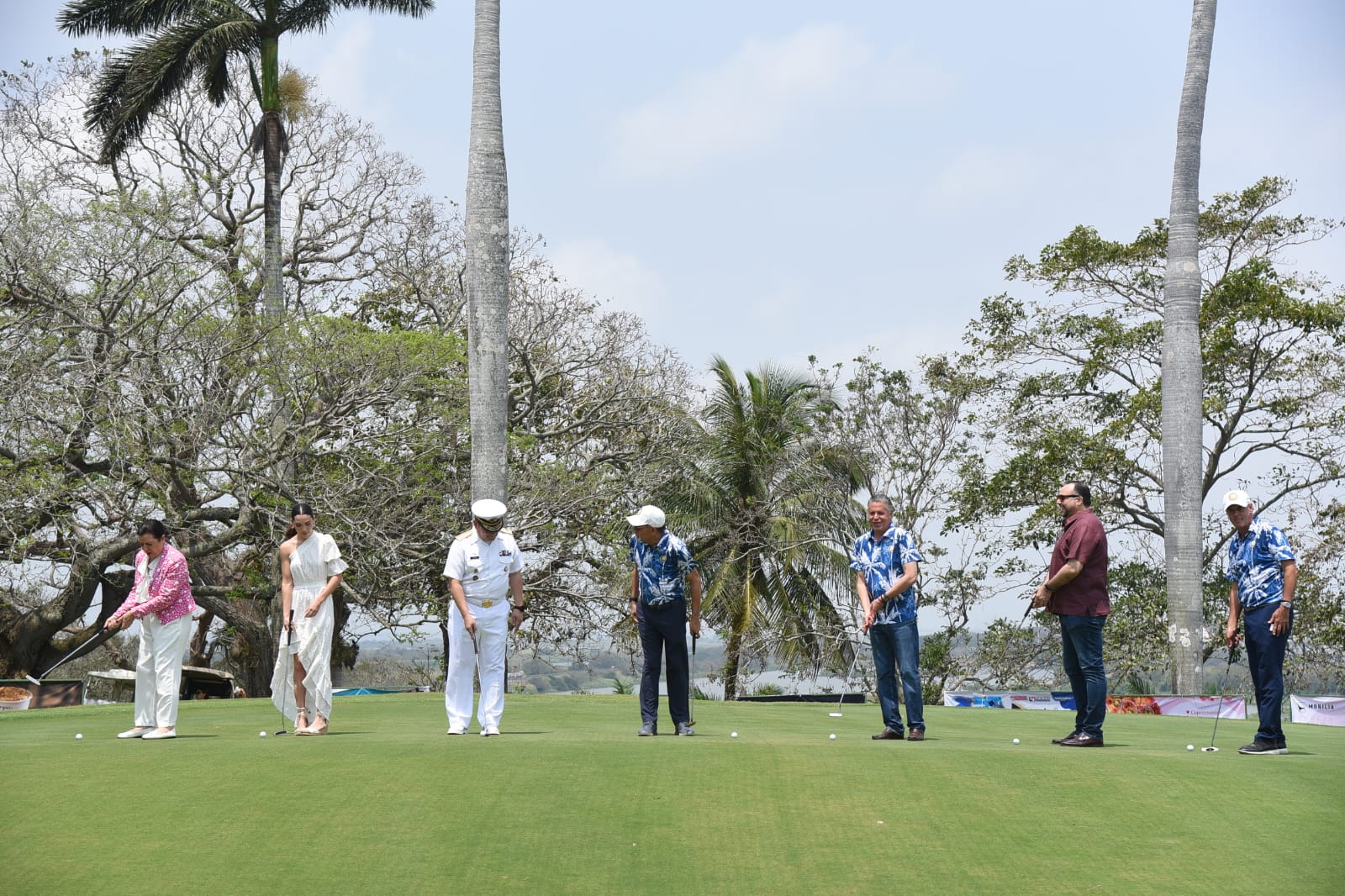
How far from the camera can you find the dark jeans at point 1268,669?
9.38 m

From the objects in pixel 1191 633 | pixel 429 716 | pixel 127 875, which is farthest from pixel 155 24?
pixel 127 875

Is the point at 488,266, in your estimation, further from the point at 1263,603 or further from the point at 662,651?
the point at 1263,603

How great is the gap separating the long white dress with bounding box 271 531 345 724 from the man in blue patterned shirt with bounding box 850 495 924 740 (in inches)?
167

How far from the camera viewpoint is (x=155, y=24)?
1078 inches

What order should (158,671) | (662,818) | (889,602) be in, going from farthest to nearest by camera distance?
(158,671) < (889,602) < (662,818)

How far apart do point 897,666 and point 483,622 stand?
131 inches

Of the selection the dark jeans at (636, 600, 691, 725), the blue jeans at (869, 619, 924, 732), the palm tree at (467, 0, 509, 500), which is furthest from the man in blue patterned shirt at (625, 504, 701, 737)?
the palm tree at (467, 0, 509, 500)

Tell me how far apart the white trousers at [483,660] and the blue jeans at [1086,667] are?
4.40 m

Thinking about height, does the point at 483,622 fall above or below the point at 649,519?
below

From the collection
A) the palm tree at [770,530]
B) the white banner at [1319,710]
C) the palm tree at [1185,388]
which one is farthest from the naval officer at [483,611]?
the palm tree at [770,530]

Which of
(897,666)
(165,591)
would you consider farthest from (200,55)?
(897,666)

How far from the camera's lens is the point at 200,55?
1072 inches

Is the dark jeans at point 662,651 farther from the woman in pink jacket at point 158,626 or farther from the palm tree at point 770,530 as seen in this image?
the palm tree at point 770,530

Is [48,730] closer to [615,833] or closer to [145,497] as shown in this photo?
[615,833]
